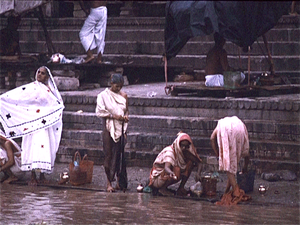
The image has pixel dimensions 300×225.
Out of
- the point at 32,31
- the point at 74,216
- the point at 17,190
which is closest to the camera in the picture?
the point at 74,216

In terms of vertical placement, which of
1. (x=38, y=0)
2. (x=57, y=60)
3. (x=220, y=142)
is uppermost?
(x=38, y=0)

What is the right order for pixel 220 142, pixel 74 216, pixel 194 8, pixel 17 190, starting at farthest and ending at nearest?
1. pixel 17 190
2. pixel 220 142
3. pixel 74 216
4. pixel 194 8

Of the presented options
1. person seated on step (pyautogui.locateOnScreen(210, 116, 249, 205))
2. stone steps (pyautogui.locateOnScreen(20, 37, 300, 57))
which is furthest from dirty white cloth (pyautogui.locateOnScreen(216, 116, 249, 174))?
stone steps (pyautogui.locateOnScreen(20, 37, 300, 57))

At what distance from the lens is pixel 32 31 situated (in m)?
17.4

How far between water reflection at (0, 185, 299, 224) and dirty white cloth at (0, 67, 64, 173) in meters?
0.80

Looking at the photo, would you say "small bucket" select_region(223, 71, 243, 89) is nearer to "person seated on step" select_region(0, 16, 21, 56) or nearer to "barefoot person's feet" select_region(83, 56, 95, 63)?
"barefoot person's feet" select_region(83, 56, 95, 63)

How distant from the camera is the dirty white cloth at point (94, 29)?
14609 mm

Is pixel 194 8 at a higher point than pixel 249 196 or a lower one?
higher

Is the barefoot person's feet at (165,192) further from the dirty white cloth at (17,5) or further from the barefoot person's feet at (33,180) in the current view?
the dirty white cloth at (17,5)

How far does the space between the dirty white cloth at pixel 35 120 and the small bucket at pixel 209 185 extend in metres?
2.29

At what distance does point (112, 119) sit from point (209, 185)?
1541 mm

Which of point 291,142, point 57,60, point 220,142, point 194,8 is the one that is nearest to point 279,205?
point 220,142

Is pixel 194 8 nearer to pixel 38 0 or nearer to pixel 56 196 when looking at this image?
pixel 56 196

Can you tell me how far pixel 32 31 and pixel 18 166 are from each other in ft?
25.2
